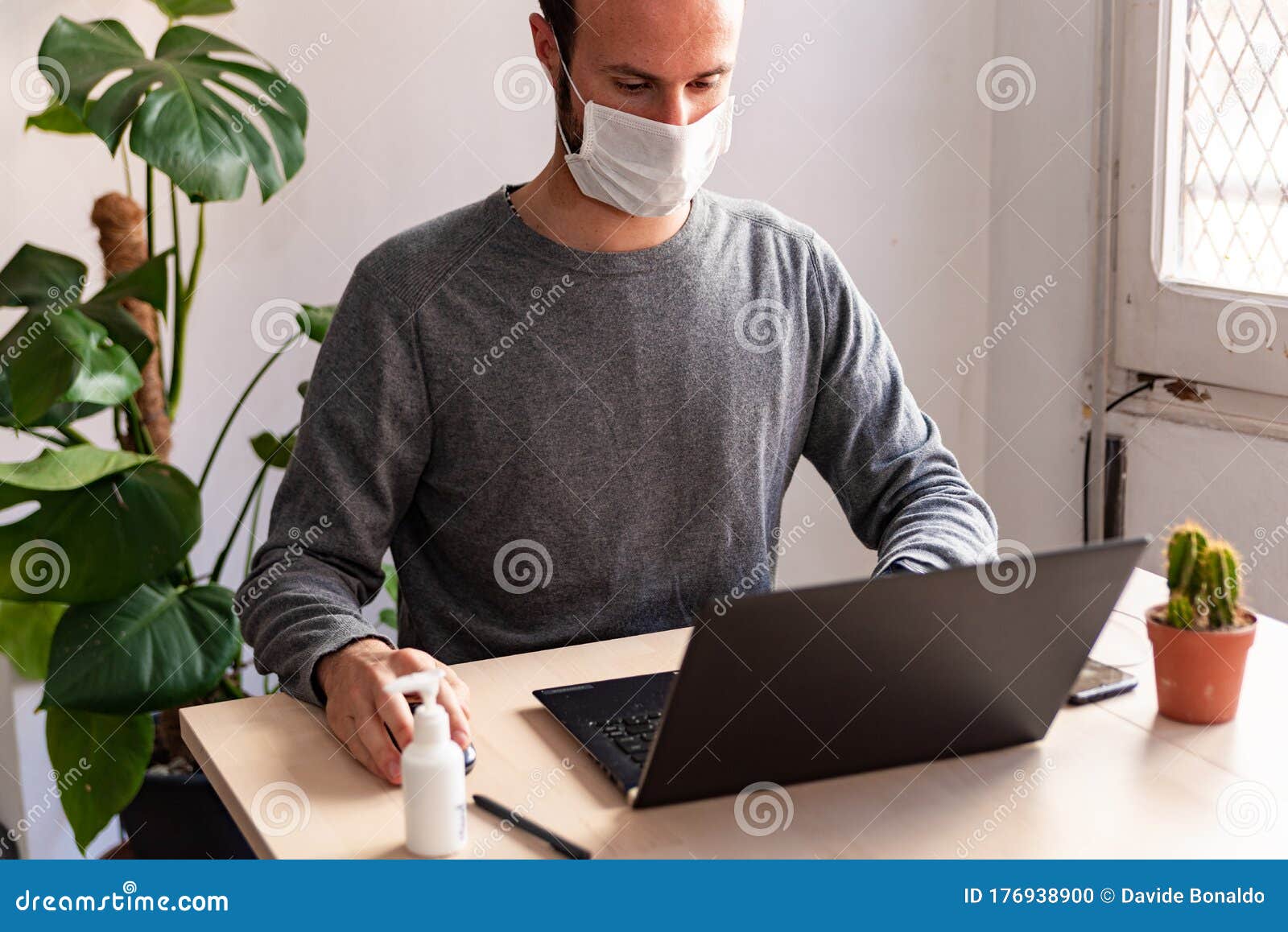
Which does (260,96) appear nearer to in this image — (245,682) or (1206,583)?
(245,682)

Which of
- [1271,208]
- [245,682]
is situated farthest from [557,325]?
[1271,208]

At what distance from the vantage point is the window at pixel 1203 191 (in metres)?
2.20

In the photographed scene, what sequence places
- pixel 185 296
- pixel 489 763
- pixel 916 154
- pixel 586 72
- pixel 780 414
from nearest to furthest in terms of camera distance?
pixel 489 763 < pixel 586 72 < pixel 780 414 < pixel 185 296 < pixel 916 154

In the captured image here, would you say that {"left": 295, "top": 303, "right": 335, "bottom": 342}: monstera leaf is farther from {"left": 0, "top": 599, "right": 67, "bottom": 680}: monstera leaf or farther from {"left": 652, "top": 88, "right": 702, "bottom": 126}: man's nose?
{"left": 652, "top": 88, "right": 702, "bottom": 126}: man's nose

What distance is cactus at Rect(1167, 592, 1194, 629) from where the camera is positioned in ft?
3.70

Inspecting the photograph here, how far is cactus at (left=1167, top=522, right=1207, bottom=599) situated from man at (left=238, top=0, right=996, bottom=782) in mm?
255

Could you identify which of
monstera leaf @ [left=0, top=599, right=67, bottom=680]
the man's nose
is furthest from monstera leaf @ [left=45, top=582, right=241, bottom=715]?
the man's nose

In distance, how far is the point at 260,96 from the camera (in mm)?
1847

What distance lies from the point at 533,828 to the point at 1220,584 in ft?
2.00

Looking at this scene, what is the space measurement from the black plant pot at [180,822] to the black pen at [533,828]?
121 centimetres

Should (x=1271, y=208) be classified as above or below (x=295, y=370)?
above

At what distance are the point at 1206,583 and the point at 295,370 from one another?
64.7 inches

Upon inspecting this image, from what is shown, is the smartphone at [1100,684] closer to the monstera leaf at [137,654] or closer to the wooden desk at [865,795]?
the wooden desk at [865,795]

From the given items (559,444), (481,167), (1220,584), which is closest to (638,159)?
(559,444)
